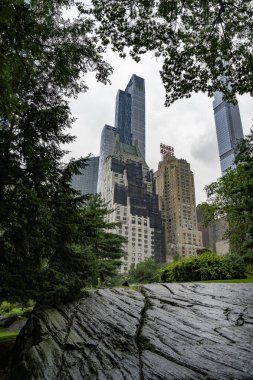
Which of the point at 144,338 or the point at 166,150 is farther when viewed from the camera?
the point at 166,150

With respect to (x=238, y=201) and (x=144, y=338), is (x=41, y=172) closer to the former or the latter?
(x=144, y=338)

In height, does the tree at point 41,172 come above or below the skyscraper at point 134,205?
below

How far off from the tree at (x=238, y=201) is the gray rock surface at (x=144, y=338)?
12702 millimetres

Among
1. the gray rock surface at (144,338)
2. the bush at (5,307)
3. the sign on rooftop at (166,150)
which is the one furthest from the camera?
the sign on rooftop at (166,150)

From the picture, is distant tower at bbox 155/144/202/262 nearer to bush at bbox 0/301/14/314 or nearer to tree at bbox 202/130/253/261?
tree at bbox 202/130/253/261

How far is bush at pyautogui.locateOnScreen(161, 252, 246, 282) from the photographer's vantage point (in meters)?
13.7

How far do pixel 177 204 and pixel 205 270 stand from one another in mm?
140286

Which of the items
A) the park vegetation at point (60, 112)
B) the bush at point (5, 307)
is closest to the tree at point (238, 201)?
the park vegetation at point (60, 112)

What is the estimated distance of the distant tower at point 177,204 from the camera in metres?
140

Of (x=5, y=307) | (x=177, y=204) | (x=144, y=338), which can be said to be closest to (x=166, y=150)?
(x=177, y=204)

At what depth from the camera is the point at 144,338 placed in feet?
17.4

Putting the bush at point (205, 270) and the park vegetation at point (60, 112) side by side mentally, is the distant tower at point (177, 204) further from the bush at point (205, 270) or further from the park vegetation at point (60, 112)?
the park vegetation at point (60, 112)

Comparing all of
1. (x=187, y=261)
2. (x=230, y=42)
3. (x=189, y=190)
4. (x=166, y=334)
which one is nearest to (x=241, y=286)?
(x=166, y=334)

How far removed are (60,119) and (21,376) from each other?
7.60 m
